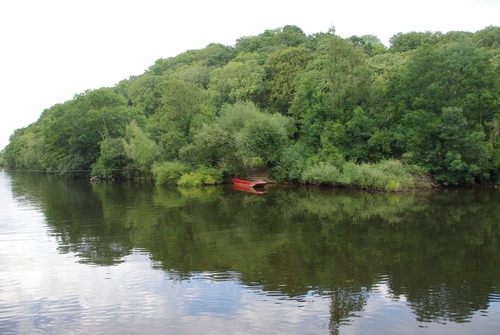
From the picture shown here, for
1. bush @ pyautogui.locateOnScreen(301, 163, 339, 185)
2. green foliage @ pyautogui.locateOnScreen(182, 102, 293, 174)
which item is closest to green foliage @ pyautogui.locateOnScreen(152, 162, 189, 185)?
green foliage @ pyautogui.locateOnScreen(182, 102, 293, 174)

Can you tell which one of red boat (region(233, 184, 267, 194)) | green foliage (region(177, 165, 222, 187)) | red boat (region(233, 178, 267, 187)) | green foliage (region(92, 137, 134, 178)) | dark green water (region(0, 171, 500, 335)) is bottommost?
dark green water (region(0, 171, 500, 335))

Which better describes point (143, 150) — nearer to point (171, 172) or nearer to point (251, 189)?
point (171, 172)

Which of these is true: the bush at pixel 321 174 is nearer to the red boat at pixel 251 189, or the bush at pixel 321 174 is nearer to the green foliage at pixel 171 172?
the red boat at pixel 251 189

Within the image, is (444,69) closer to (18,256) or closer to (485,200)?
(485,200)

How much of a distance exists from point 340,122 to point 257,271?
29884 mm

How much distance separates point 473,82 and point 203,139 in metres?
26.2

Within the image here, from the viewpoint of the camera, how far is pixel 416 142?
34719mm

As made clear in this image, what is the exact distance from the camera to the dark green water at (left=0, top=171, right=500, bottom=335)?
10070 millimetres

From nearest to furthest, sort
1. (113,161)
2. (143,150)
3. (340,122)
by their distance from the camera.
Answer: (340,122)
(143,150)
(113,161)

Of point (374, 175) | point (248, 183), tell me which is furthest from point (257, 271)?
point (248, 183)

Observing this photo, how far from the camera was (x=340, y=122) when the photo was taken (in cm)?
4088

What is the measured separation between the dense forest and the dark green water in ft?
32.7

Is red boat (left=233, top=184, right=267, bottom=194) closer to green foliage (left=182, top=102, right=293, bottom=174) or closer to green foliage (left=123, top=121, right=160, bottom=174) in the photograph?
green foliage (left=182, top=102, right=293, bottom=174)

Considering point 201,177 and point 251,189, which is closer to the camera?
point 251,189
